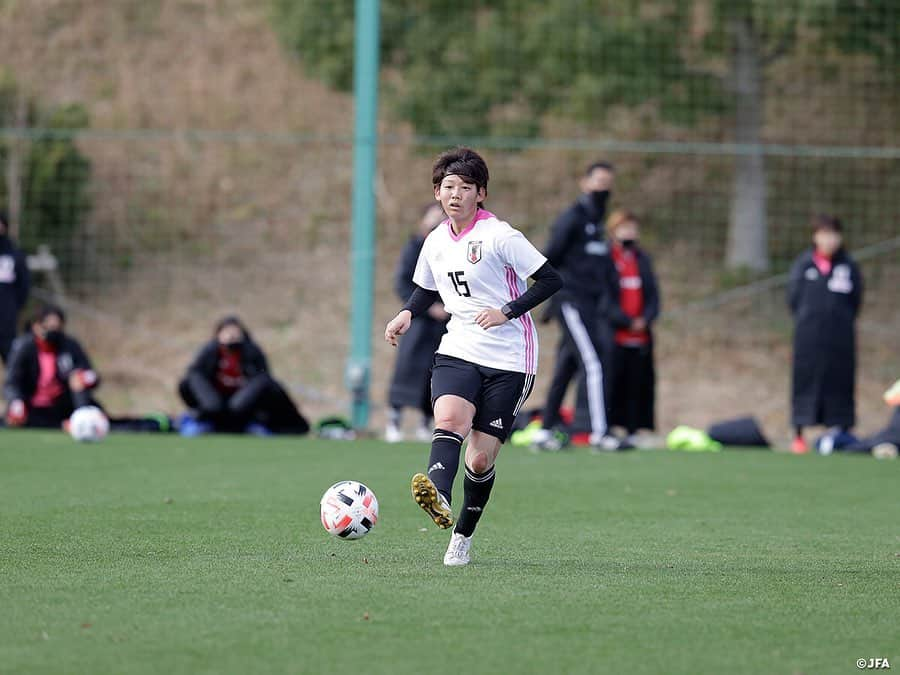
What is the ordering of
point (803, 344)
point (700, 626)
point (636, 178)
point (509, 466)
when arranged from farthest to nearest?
point (636, 178) < point (803, 344) < point (509, 466) < point (700, 626)

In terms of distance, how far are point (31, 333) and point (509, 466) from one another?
18.7 ft

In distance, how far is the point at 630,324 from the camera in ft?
45.0

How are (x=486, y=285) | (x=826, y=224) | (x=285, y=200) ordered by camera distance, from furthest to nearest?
(x=285, y=200) → (x=826, y=224) → (x=486, y=285)

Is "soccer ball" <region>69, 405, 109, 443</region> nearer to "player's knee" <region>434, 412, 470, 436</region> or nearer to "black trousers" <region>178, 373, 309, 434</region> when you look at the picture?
"black trousers" <region>178, 373, 309, 434</region>

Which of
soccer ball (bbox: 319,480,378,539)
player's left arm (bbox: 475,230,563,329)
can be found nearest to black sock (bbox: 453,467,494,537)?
soccer ball (bbox: 319,480,378,539)

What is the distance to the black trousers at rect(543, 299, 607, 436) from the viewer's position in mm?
12656

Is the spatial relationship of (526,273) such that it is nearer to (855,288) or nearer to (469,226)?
(469,226)

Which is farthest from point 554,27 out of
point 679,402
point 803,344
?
point 803,344

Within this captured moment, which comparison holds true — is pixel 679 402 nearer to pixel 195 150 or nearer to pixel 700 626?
pixel 195 150

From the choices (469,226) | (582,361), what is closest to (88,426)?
(582,361)

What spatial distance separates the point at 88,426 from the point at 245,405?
1.91m

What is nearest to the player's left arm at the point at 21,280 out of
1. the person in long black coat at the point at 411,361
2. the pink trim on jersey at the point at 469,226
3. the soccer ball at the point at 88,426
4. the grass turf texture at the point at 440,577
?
the soccer ball at the point at 88,426

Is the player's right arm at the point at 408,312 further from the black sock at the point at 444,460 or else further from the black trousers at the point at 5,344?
the black trousers at the point at 5,344

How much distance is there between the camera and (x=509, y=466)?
37.3 feet
